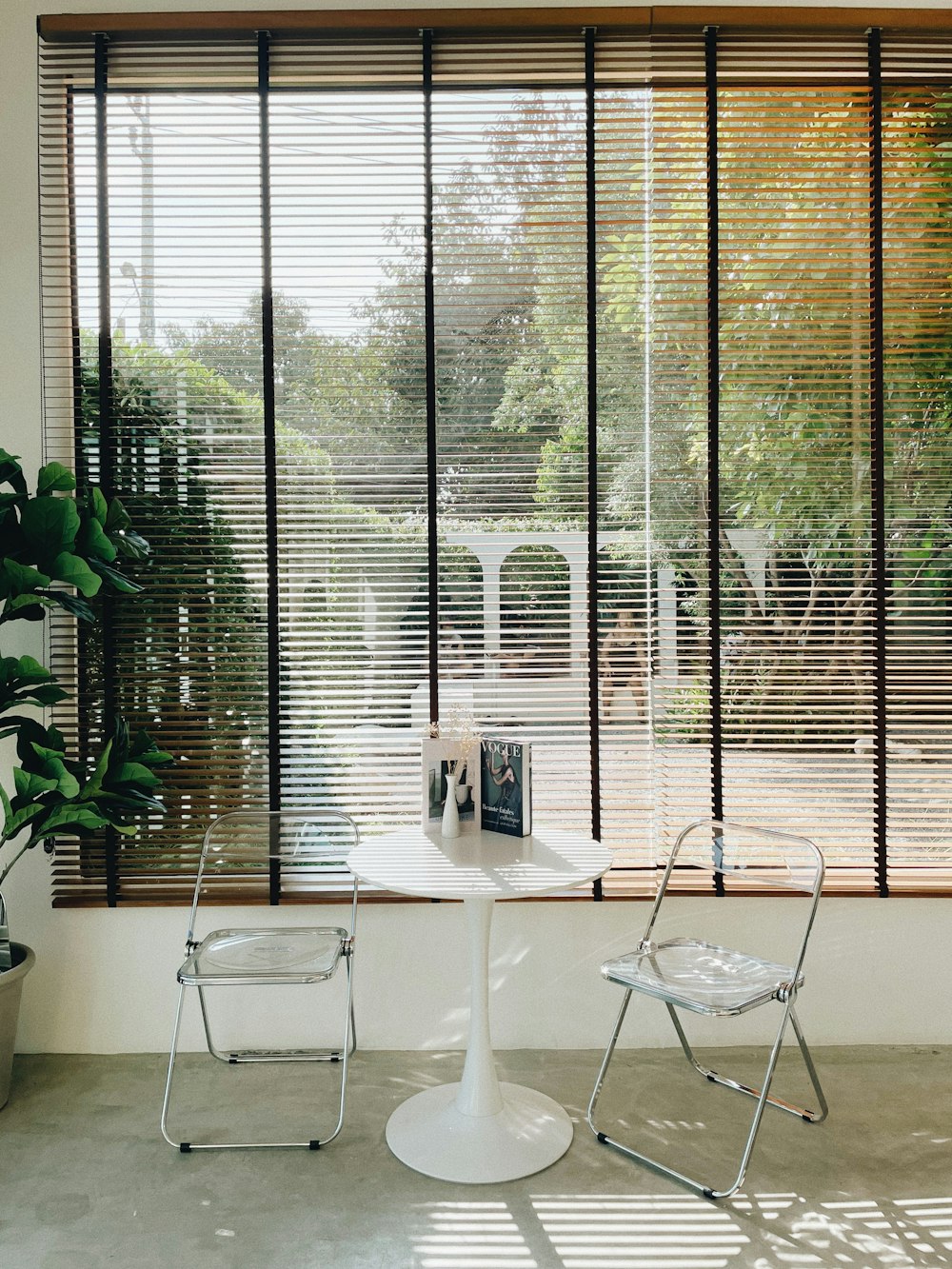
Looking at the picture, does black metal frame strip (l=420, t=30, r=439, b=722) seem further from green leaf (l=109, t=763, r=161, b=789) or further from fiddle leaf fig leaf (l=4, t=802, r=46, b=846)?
fiddle leaf fig leaf (l=4, t=802, r=46, b=846)

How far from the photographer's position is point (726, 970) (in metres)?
2.65

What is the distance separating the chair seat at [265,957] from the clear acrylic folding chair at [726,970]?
0.85 meters

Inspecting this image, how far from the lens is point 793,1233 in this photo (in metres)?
2.27

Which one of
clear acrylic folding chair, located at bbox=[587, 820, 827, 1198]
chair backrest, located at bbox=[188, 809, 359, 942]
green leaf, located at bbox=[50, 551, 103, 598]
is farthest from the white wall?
green leaf, located at bbox=[50, 551, 103, 598]

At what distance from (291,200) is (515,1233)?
3.22 metres

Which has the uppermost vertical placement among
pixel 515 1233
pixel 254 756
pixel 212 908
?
pixel 254 756

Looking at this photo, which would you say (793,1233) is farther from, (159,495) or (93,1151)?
(159,495)

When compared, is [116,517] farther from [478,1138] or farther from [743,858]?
[743,858]

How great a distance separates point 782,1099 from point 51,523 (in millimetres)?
2859

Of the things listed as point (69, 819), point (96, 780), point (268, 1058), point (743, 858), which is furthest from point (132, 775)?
point (743, 858)

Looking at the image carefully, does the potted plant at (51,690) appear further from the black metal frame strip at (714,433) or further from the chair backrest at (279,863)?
the black metal frame strip at (714,433)

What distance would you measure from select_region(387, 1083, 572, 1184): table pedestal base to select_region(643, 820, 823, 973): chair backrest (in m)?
0.62

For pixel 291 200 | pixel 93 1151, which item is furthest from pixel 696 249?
pixel 93 1151

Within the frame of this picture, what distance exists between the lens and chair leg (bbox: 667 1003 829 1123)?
2670 millimetres
